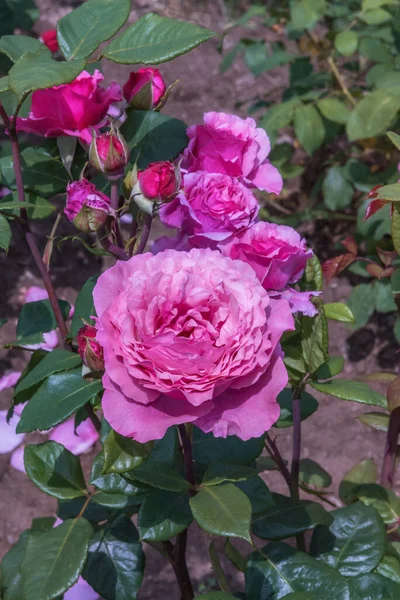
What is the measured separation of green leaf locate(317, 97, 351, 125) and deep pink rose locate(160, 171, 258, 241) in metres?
1.19

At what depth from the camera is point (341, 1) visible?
88.0 inches

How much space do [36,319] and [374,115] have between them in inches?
38.5

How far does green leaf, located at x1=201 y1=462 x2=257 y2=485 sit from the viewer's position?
0.79m

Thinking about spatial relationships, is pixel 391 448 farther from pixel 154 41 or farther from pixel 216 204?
pixel 154 41

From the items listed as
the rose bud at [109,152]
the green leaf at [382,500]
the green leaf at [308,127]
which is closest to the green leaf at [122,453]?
the rose bud at [109,152]

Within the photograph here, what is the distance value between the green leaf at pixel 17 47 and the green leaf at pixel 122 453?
42 centimetres

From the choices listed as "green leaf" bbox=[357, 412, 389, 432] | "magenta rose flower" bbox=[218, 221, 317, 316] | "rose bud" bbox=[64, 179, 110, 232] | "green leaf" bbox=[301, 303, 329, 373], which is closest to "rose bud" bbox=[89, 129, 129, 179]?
"rose bud" bbox=[64, 179, 110, 232]

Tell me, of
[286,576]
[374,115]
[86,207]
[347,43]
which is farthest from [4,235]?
[347,43]

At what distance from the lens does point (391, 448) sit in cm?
113

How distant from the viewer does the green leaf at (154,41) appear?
750 millimetres

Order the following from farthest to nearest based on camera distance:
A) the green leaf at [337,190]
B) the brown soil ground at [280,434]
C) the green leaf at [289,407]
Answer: the green leaf at [337,190] → the brown soil ground at [280,434] → the green leaf at [289,407]

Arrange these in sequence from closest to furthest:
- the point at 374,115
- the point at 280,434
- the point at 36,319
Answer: the point at 36,319, the point at 280,434, the point at 374,115

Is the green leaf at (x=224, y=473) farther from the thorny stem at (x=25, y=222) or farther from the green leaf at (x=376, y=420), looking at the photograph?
the green leaf at (x=376, y=420)

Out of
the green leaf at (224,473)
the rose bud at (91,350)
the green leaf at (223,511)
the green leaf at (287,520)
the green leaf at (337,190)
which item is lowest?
the green leaf at (337,190)
